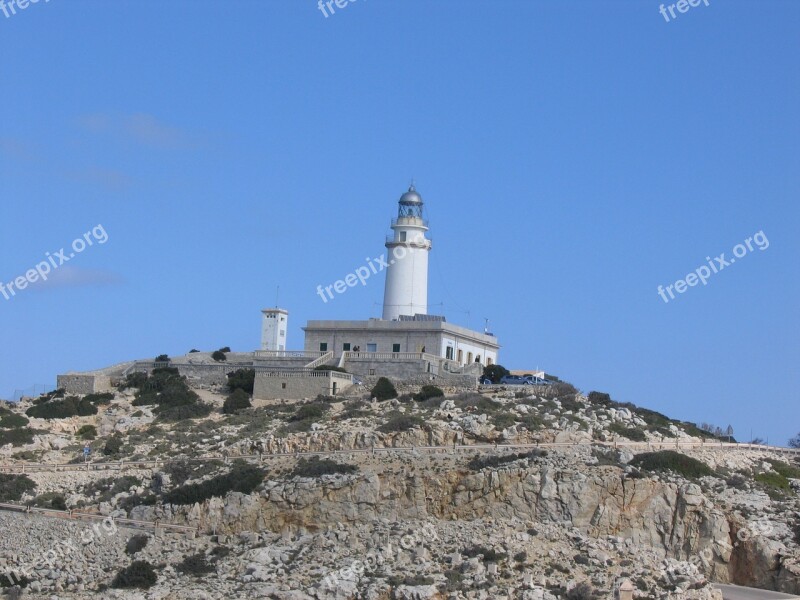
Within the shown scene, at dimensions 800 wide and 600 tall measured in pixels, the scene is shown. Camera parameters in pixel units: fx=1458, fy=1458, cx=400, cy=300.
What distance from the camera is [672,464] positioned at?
41.3m

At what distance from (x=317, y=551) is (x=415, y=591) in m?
3.86

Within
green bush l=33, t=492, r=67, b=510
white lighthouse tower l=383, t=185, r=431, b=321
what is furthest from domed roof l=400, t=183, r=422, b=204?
green bush l=33, t=492, r=67, b=510

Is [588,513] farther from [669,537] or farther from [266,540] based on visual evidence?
[266,540]

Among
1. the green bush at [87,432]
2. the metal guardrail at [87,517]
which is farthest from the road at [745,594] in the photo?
the green bush at [87,432]

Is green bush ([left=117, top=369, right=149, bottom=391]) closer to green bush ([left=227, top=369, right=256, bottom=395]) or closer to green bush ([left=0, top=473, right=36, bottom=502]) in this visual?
green bush ([left=227, top=369, right=256, bottom=395])

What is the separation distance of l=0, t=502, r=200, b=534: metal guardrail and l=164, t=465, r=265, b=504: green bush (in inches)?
39.5

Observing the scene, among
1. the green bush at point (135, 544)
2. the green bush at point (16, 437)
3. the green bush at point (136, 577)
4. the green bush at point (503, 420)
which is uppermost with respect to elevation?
the green bush at point (503, 420)

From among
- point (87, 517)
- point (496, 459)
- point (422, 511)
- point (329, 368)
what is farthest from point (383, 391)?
point (87, 517)

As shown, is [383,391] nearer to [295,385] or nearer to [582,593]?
[295,385]

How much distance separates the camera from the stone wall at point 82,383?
190ft

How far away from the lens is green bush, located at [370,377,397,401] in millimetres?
52037

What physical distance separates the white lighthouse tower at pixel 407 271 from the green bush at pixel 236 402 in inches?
387

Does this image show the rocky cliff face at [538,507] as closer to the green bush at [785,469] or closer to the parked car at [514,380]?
the green bush at [785,469]

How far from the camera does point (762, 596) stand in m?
36.1
